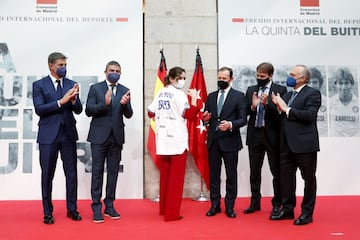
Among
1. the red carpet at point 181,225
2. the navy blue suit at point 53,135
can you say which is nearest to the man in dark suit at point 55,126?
the navy blue suit at point 53,135

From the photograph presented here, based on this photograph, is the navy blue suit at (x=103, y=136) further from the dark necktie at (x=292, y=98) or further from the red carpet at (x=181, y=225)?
the dark necktie at (x=292, y=98)

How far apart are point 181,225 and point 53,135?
1.54 metres

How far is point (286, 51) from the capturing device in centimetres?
542

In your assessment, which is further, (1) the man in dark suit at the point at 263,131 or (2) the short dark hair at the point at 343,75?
(2) the short dark hair at the point at 343,75

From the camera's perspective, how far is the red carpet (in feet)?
10.8

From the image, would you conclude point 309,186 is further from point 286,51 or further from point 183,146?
A: point 286,51

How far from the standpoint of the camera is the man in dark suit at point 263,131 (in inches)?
165

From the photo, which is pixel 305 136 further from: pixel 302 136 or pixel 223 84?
pixel 223 84

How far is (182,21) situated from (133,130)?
168 centimetres

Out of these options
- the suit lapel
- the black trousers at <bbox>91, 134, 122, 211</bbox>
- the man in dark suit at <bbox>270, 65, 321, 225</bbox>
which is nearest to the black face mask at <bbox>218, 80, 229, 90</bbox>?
the man in dark suit at <bbox>270, 65, 321, 225</bbox>

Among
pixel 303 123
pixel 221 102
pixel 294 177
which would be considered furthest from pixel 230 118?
pixel 294 177

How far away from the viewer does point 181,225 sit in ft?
12.1

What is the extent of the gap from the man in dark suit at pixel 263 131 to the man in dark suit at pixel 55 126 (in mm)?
1920

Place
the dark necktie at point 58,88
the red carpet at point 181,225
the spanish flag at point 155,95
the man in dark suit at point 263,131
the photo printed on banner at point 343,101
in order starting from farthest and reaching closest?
the photo printed on banner at point 343,101, the spanish flag at point 155,95, the man in dark suit at point 263,131, the dark necktie at point 58,88, the red carpet at point 181,225
